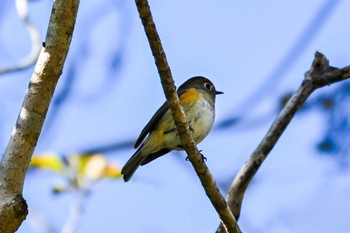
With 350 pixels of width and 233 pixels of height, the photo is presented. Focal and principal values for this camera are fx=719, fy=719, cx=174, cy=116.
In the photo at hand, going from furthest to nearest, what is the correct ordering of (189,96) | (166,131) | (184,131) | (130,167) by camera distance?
1. (189,96)
2. (166,131)
3. (130,167)
4. (184,131)

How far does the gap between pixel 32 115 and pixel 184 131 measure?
0.85 meters

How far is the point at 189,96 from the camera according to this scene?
584 cm

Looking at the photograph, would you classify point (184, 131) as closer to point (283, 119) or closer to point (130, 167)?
point (283, 119)

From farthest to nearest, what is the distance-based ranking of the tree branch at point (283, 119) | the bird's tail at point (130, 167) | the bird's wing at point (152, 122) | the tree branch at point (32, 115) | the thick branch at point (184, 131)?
the bird's tail at point (130, 167) < the bird's wing at point (152, 122) < the tree branch at point (283, 119) < the thick branch at point (184, 131) < the tree branch at point (32, 115)

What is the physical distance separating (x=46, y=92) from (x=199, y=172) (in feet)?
3.16

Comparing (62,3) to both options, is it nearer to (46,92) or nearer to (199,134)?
(46,92)

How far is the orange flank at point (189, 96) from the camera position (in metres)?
5.79

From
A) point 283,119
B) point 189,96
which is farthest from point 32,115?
point 189,96

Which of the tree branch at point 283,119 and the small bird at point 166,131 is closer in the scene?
the tree branch at point 283,119

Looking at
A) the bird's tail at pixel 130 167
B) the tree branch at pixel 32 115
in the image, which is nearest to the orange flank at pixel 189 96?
the bird's tail at pixel 130 167

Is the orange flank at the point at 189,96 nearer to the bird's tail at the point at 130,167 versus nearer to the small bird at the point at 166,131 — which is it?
the small bird at the point at 166,131

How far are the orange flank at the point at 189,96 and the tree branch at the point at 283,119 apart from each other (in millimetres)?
1042

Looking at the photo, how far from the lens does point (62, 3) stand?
3234 mm

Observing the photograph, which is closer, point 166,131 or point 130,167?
point 130,167
